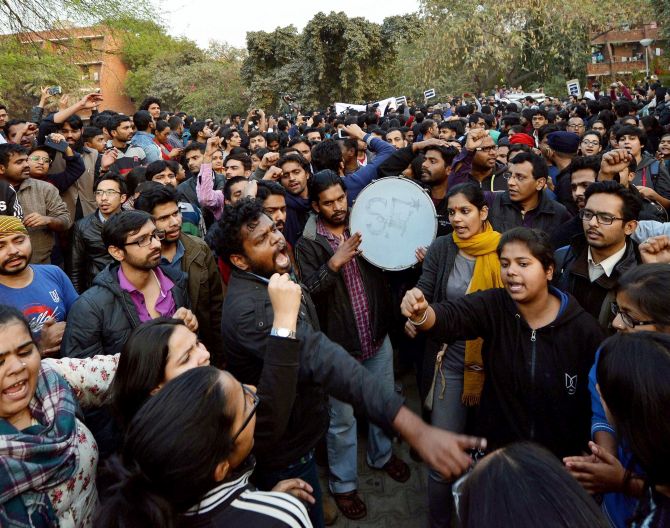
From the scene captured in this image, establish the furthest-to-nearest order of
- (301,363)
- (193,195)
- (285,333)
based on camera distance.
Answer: (193,195) < (301,363) < (285,333)

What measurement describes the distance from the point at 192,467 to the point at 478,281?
2.11 metres

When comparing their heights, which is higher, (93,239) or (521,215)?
(93,239)

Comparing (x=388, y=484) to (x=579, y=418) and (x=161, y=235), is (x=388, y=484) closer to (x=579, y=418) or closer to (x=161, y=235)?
(x=579, y=418)

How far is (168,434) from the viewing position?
1289 mm

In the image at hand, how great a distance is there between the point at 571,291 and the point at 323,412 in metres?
1.59

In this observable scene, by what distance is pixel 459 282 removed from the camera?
10.1ft

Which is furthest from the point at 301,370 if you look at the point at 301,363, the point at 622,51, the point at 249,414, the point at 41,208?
the point at 622,51

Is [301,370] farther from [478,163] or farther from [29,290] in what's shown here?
[478,163]

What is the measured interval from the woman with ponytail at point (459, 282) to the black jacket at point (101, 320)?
5.71 ft

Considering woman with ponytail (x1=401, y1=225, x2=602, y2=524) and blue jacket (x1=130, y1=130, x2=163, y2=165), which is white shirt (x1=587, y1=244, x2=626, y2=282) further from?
blue jacket (x1=130, y1=130, x2=163, y2=165)

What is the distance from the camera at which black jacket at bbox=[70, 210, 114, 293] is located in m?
3.86

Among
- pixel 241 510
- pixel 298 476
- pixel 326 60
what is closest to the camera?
pixel 241 510

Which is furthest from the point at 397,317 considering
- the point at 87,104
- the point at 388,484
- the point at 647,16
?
the point at 647,16

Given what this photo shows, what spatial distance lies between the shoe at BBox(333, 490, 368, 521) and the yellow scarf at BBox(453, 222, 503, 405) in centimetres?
98
